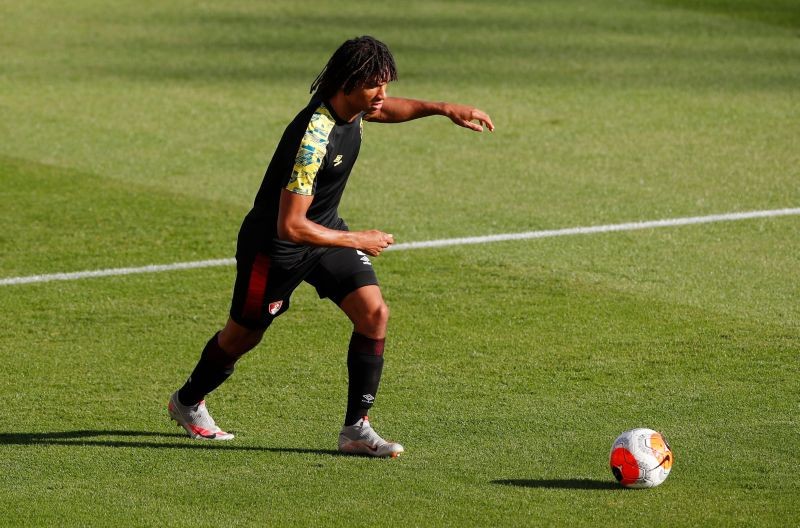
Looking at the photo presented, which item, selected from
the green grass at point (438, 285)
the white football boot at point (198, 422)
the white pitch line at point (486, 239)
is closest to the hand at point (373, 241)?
the green grass at point (438, 285)

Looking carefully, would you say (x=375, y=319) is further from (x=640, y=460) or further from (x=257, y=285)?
(x=640, y=460)

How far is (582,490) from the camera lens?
643 cm

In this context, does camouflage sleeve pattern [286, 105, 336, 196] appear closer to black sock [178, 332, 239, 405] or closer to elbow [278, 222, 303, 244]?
elbow [278, 222, 303, 244]

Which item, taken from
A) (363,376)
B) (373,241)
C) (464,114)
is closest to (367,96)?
(373,241)

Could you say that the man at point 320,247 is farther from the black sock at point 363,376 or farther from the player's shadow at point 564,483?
the player's shadow at point 564,483

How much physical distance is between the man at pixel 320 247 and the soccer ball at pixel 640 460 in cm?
109

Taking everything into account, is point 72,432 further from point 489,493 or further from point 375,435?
point 489,493

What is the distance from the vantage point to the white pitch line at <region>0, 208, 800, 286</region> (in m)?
10.4

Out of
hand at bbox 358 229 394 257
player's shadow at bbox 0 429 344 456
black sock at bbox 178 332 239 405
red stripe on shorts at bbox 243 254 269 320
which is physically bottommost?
player's shadow at bbox 0 429 344 456

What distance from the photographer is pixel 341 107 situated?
22.4ft

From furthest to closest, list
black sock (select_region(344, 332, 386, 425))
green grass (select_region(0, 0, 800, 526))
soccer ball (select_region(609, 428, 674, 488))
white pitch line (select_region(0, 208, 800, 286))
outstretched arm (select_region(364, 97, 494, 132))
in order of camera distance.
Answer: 1. white pitch line (select_region(0, 208, 800, 286))
2. outstretched arm (select_region(364, 97, 494, 132))
3. black sock (select_region(344, 332, 386, 425))
4. green grass (select_region(0, 0, 800, 526))
5. soccer ball (select_region(609, 428, 674, 488))

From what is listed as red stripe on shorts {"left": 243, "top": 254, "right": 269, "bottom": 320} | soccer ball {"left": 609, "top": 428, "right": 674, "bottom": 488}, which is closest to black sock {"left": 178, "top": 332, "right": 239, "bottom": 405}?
red stripe on shorts {"left": 243, "top": 254, "right": 269, "bottom": 320}

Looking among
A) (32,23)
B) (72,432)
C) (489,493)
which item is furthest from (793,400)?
(32,23)

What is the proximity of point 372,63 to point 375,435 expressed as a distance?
1.78 meters
